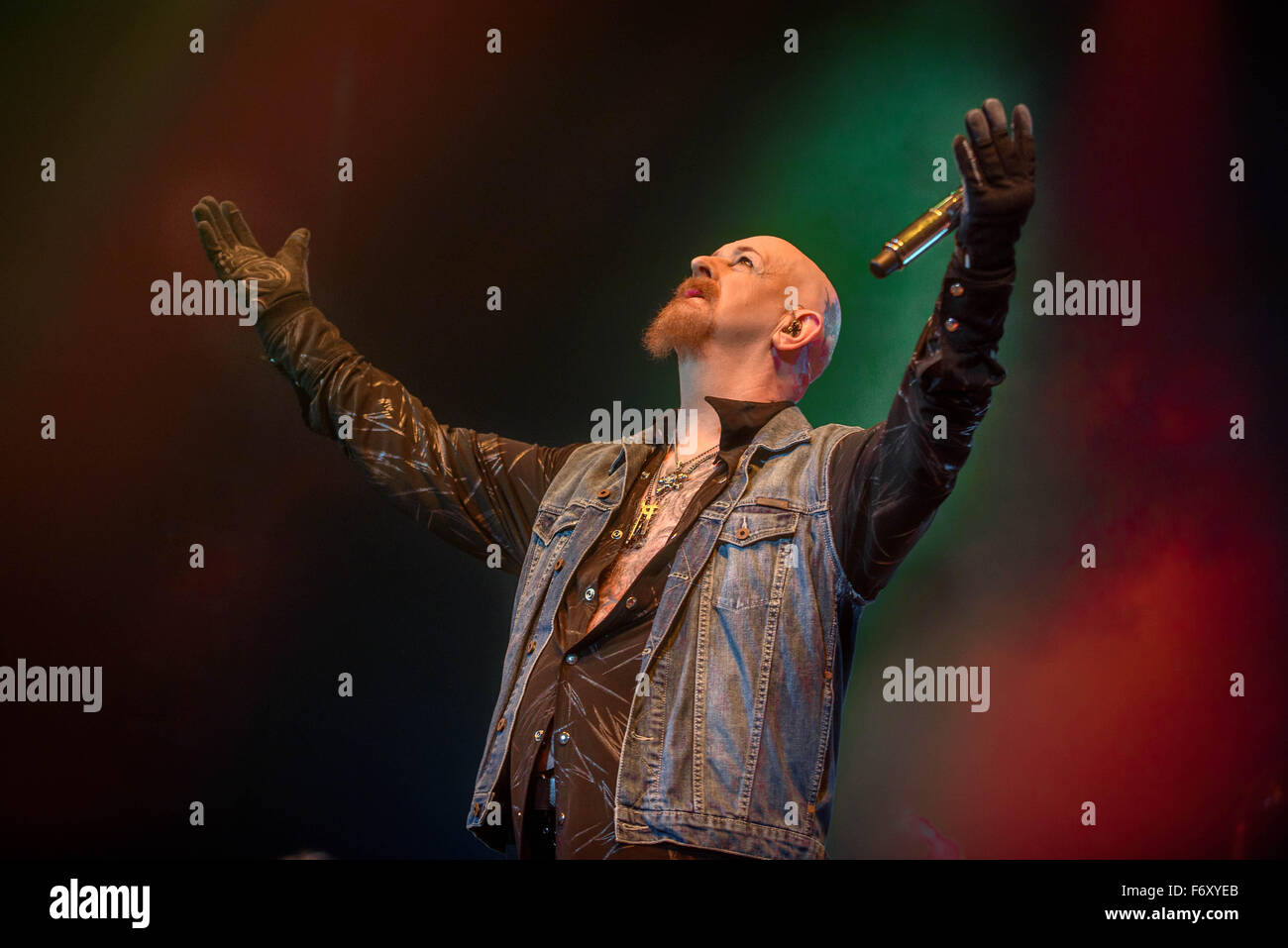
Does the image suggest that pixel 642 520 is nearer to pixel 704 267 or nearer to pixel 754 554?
pixel 754 554

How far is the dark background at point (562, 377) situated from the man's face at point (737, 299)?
1.81 feet

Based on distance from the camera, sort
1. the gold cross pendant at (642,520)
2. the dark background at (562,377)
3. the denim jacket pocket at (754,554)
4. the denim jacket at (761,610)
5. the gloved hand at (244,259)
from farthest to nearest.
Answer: the dark background at (562,377)
the gloved hand at (244,259)
the gold cross pendant at (642,520)
the denim jacket pocket at (754,554)
the denim jacket at (761,610)

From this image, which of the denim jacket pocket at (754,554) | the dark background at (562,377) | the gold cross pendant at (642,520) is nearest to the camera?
the denim jacket pocket at (754,554)

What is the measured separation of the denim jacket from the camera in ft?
6.45

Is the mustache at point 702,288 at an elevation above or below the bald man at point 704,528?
above

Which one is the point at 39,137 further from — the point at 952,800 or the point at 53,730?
the point at 952,800

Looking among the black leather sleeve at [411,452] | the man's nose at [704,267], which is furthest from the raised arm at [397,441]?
the man's nose at [704,267]

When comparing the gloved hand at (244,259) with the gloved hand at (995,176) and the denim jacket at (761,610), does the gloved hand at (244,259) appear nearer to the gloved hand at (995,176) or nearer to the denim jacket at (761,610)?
the denim jacket at (761,610)

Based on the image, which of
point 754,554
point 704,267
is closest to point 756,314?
point 704,267

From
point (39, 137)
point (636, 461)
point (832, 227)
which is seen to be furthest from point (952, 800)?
point (39, 137)

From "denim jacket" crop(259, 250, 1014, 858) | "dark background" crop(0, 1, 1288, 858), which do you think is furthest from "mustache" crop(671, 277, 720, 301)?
"dark background" crop(0, 1, 1288, 858)

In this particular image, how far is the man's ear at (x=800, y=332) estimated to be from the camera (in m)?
2.71

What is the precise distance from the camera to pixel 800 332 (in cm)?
274

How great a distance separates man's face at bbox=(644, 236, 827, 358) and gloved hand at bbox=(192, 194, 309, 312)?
0.92 m
